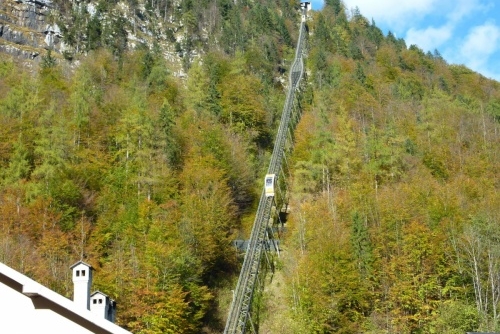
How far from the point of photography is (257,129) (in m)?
49.9

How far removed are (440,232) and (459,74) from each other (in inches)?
2345

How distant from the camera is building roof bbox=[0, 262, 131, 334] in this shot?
809 cm

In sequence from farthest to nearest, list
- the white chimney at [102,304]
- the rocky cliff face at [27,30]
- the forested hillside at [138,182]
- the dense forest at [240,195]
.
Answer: the rocky cliff face at [27,30], the dense forest at [240,195], the forested hillside at [138,182], the white chimney at [102,304]

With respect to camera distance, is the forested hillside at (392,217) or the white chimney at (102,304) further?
the forested hillside at (392,217)

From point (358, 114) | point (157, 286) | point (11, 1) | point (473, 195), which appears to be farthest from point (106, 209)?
point (11, 1)

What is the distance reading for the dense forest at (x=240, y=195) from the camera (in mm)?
26719

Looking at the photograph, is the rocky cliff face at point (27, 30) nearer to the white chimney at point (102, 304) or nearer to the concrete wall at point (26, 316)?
the white chimney at point (102, 304)

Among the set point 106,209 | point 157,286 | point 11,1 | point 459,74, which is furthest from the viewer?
point 459,74

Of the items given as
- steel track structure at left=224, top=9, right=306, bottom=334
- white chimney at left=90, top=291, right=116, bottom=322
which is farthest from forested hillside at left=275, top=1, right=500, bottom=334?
white chimney at left=90, top=291, right=116, bottom=322

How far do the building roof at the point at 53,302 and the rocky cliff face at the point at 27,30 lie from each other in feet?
214

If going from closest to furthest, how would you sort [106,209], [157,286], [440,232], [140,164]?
[157,286]
[440,232]
[106,209]
[140,164]

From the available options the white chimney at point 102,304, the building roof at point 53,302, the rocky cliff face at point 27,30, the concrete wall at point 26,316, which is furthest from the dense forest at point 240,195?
the building roof at point 53,302

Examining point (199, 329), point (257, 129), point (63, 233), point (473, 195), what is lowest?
point (199, 329)

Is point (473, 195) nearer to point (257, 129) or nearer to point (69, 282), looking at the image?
point (257, 129)
